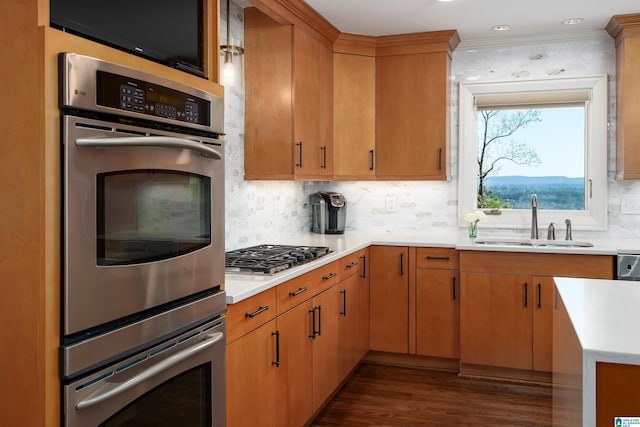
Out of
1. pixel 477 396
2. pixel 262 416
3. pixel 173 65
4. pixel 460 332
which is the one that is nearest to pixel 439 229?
pixel 460 332

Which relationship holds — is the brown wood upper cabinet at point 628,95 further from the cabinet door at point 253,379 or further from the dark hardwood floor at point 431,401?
the cabinet door at point 253,379

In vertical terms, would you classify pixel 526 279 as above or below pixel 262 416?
above

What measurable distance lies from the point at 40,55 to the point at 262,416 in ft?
5.59

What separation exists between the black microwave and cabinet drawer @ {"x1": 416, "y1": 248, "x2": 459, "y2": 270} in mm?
2514

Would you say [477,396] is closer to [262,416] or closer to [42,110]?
[262,416]

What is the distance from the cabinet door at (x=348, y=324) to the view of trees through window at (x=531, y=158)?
4.61 feet

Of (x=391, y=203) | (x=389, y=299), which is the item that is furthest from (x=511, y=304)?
(x=391, y=203)

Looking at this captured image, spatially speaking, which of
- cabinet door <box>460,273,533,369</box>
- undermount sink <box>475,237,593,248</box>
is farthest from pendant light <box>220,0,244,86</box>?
undermount sink <box>475,237,593,248</box>

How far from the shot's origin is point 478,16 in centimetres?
377

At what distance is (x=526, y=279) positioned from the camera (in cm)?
377

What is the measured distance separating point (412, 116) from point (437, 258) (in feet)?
3.64

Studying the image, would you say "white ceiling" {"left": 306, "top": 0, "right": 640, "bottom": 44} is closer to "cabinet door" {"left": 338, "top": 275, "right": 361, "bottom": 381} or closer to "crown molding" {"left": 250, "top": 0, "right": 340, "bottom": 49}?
"crown molding" {"left": 250, "top": 0, "right": 340, "bottom": 49}

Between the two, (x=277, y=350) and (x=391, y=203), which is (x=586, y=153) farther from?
(x=277, y=350)

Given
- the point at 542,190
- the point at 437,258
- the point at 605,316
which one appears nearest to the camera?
the point at 605,316
